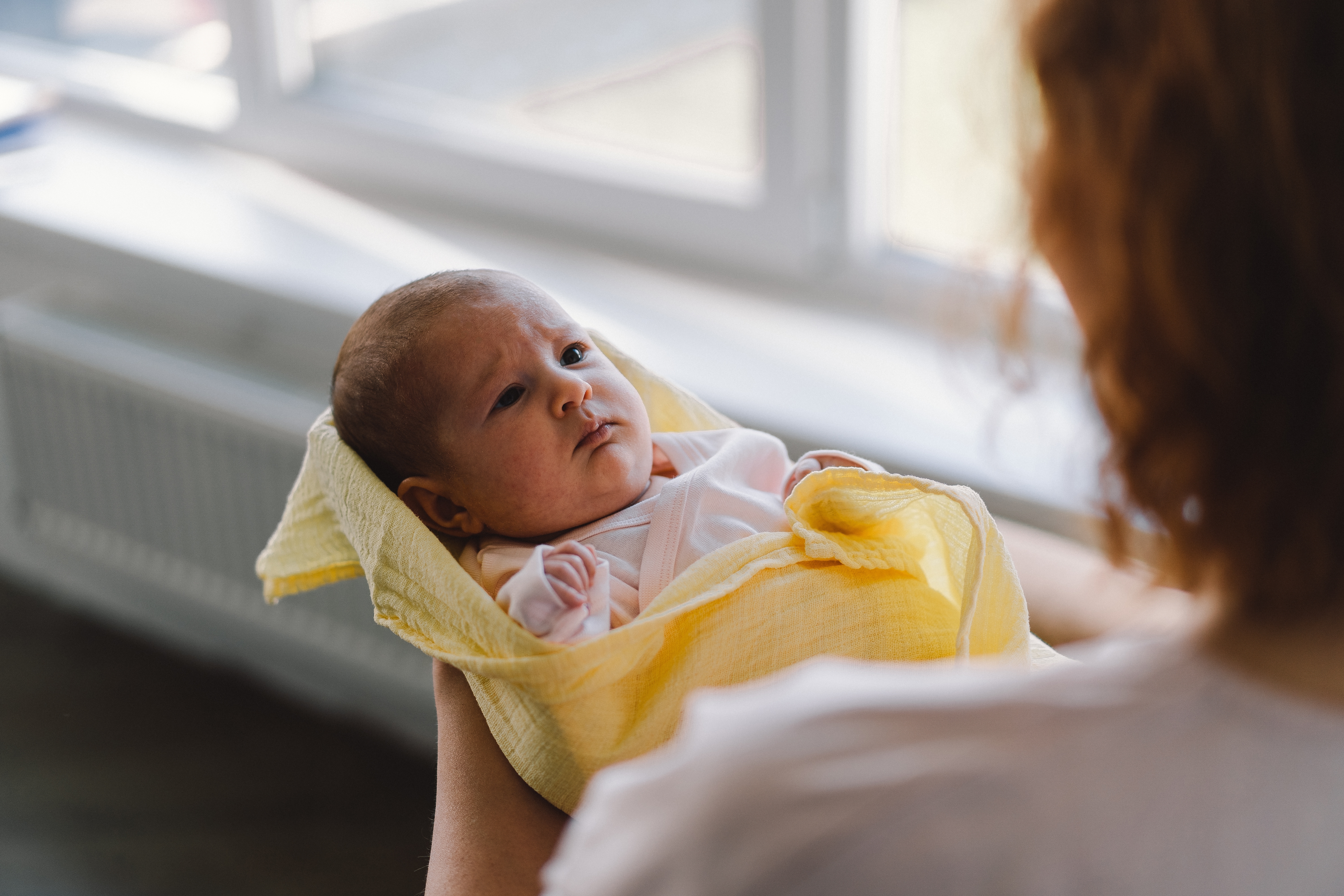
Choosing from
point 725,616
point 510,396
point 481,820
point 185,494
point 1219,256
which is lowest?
point 185,494

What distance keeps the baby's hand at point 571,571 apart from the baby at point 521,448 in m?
0.02

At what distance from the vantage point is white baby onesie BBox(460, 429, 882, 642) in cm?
96

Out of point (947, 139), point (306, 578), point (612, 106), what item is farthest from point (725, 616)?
point (612, 106)

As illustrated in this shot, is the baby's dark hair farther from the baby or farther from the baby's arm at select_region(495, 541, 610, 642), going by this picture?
the baby's arm at select_region(495, 541, 610, 642)

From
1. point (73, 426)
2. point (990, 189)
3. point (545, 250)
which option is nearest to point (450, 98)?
point (545, 250)

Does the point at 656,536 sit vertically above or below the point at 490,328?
below

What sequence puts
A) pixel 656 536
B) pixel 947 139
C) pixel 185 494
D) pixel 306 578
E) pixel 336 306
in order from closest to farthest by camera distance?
pixel 656 536
pixel 306 578
pixel 947 139
pixel 336 306
pixel 185 494

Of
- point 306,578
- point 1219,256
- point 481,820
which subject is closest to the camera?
point 1219,256

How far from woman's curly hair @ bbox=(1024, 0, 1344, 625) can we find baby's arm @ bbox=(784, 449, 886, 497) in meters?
0.58

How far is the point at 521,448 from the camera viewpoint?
1.10 meters

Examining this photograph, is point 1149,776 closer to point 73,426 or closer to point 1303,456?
point 1303,456

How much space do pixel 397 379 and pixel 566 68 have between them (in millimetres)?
1149

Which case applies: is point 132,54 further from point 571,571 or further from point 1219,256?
point 1219,256

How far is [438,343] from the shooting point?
1108 millimetres
